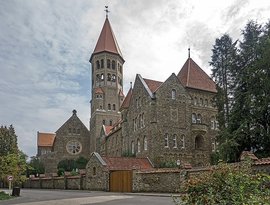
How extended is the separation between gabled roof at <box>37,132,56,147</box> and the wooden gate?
55.0 meters

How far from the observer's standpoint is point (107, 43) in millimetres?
79875

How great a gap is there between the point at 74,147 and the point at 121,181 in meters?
41.7

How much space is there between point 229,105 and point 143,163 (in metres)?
12.1

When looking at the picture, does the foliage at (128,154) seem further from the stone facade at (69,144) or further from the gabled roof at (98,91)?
the gabled roof at (98,91)

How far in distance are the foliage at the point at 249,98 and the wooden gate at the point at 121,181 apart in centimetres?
900

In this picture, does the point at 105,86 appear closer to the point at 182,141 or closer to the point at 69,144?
the point at 69,144

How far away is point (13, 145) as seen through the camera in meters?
31.6

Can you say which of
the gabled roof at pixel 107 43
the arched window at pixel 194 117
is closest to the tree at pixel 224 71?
the arched window at pixel 194 117

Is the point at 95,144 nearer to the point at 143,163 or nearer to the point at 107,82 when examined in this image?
the point at 107,82

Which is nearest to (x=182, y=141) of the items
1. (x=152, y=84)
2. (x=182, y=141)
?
(x=182, y=141)

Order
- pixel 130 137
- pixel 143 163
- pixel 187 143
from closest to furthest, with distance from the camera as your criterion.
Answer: pixel 143 163 < pixel 187 143 < pixel 130 137

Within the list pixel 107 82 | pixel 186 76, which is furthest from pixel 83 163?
pixel 186 76

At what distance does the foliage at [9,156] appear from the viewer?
2948 centimetres

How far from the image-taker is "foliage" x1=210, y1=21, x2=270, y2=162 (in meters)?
31.5
